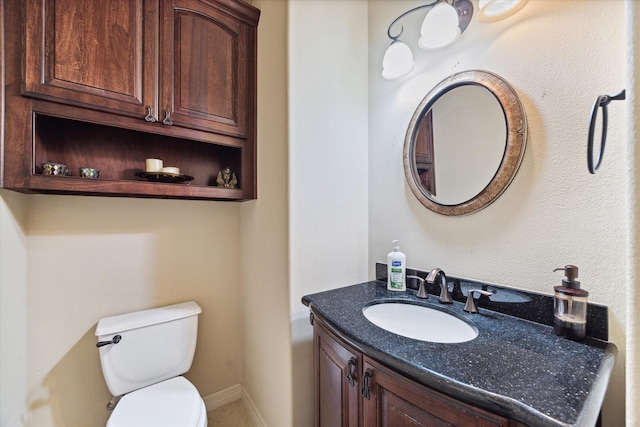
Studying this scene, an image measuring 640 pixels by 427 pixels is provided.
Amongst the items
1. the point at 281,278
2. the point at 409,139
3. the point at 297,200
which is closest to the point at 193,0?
the point at 297,200

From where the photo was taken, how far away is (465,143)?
42.9 inches

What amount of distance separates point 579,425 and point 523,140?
2.80 feet

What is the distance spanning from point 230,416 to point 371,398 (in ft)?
4.63

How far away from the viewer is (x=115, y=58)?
113 centimetres

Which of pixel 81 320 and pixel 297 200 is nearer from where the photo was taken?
pixel 297 200

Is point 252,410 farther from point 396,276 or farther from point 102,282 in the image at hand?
point 396,276

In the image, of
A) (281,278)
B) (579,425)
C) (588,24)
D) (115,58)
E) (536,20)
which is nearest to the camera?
(579,425)

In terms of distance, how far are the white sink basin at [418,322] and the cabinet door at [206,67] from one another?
1.23 meters

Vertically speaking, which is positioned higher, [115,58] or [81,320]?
[115,58]

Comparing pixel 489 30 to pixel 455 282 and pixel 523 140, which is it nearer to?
pixel 523 140

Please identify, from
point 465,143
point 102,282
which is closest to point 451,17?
point 465,143

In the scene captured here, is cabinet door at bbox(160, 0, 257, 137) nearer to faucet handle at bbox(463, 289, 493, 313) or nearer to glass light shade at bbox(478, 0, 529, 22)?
glass light shade at bbox(478, 0, 529, 22)

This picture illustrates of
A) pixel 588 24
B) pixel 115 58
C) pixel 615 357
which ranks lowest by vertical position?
pixel 615 357

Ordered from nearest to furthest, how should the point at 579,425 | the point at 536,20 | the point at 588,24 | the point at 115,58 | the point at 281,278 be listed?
the point at 579,425 < the point at 588,24 < the point at 536,20 < the point at 115,58 < the point at 281,278
